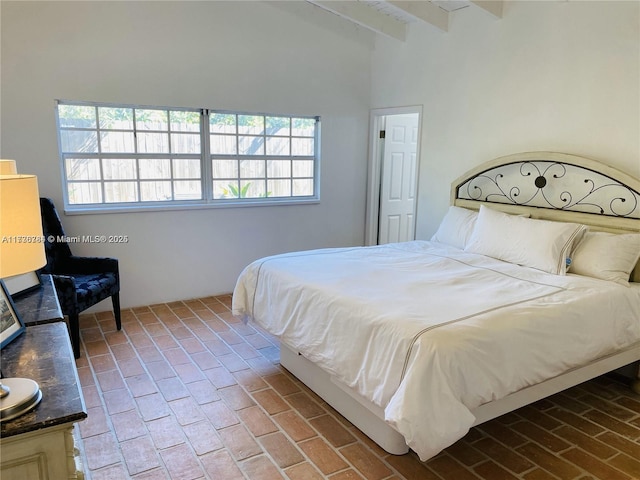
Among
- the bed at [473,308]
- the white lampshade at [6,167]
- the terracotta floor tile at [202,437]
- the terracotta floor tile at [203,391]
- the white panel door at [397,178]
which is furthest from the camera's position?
the white panel door at [397,178]

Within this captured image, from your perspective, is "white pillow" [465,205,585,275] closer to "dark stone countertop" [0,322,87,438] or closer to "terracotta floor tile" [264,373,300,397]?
"terracotta floor tile" [264,373,300,397]

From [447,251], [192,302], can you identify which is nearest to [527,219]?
[447,251]

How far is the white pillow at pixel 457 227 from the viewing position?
12.8 feet

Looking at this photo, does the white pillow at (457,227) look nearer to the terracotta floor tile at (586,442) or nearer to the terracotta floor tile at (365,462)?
the terracotta floor tile at (586,442)

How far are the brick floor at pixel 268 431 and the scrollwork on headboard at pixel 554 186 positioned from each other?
1.27 m

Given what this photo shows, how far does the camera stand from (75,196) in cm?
402

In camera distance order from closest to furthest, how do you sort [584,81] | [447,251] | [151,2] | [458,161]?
[584,81] → [447,251] → [151,2] → [458,161]

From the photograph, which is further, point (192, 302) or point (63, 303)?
point (192, 302)

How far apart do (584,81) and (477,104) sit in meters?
0.96

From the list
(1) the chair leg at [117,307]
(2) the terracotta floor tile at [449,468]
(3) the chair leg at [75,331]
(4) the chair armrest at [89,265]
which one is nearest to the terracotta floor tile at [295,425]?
(2) the terracotta floor tile at [449,468]

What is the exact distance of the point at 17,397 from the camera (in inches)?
48.4

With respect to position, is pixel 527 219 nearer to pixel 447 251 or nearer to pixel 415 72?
pixel 447 251

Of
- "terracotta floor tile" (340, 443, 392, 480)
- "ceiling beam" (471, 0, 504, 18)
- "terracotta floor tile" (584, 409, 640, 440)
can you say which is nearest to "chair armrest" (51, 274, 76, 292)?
"terracotta floor tile" (340, 443, 392, 480)

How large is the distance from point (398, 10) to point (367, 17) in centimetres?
31
